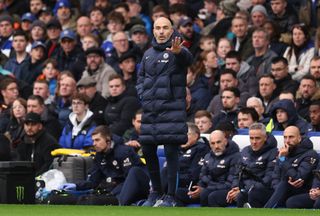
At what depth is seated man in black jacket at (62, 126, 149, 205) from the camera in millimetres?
19875

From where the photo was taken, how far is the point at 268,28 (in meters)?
24.3

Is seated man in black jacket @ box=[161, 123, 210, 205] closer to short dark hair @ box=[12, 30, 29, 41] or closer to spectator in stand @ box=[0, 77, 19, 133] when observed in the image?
spectator in stand @ box=[0, 77, 19, 133]

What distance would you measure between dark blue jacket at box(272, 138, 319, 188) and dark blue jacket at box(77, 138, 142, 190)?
8.39 ft

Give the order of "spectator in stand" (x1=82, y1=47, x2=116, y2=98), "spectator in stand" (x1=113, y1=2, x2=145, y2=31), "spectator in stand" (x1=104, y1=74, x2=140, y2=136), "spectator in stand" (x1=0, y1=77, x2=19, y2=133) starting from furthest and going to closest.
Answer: "spectator in stand" (x1=113, y1=2, x2=145, y2=31) < "spectator in stand" (x1=0, y1=77, x2=19, y2=133) < "spectator in stand" (x1=82, y1=47, x2=116, y2=98) < "spectator in stand" (x1=104, y1=74, x2=140, y2=136)

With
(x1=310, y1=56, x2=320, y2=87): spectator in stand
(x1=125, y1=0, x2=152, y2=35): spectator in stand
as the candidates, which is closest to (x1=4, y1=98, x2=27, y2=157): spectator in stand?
(x1=125, y1=0, x2=152, y2=35): spectator in stand

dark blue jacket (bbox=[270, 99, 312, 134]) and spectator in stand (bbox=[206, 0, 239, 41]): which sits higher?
spectator in stand (bbox=[206, 0, 239, 41])

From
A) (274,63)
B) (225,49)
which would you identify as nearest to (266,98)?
(274,63)

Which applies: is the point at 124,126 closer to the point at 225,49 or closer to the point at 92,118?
the point at 92,118

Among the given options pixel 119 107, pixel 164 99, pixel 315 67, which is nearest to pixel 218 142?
pixel 164 99

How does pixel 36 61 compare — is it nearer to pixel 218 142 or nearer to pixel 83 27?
pixel 83 27

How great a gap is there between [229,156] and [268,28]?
17.0 feet

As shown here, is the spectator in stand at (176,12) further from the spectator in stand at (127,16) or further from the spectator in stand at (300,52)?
the spectator in stand at (300,52)

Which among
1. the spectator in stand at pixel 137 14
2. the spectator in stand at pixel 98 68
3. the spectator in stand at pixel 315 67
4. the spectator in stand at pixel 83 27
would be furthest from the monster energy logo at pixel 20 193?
the spectator in stand at pixel 137 14

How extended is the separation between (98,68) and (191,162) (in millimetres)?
5608
